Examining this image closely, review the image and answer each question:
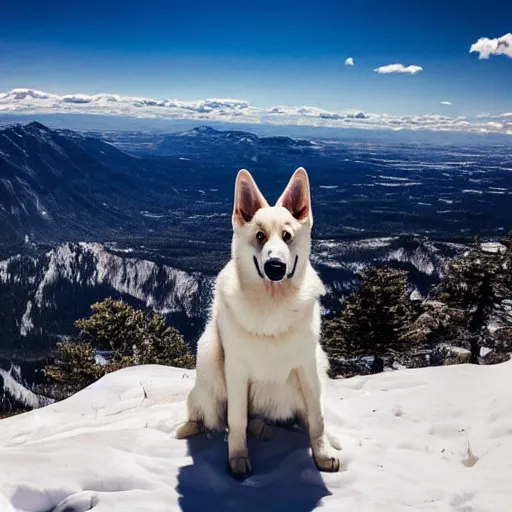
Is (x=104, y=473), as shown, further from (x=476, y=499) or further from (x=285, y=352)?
(x=476, y=499)

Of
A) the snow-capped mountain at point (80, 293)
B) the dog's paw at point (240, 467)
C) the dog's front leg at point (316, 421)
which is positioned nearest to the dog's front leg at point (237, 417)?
the dog's paw at point (240, 467)

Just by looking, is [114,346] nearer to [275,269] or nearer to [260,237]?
[260,237]

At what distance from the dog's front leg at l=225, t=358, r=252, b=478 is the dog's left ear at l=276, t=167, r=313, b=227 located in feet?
5.23

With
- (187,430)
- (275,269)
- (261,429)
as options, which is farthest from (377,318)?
(275,269)

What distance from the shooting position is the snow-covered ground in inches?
149

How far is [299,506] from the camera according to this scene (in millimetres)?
3941

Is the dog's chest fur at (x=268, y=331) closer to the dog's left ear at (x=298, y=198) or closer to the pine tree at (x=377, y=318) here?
the dog's left ear at (x=298, y=198)

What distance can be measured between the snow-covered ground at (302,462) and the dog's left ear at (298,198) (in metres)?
2.54

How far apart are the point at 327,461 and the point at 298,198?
2.68m

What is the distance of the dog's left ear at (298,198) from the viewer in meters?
4.41

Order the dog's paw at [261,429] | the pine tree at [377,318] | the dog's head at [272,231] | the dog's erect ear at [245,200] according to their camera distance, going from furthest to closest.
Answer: the pine tree at [377,318] < the dog's paw at [261,429] < the dog's erect ear at [245,200] < the dog's head at [272,231]

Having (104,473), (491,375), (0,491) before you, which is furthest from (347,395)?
(0,491)

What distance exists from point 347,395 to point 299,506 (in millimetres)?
3166

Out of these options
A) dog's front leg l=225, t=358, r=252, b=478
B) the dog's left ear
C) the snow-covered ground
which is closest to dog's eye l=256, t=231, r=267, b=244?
the dog's left ear
